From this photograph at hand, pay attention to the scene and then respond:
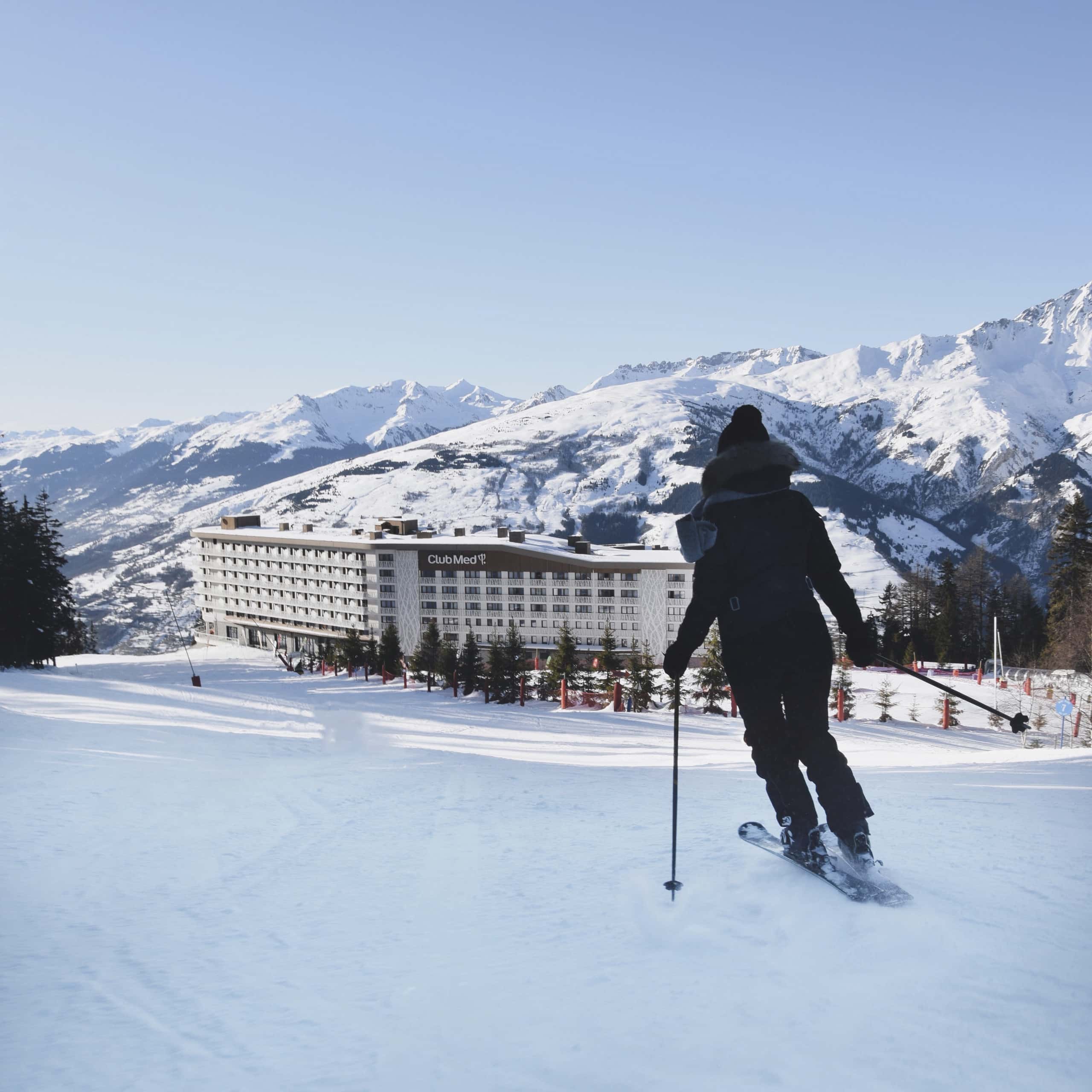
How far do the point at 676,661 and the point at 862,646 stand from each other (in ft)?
4.15

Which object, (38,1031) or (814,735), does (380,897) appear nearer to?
(38,1031)

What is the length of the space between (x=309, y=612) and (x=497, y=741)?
251ft

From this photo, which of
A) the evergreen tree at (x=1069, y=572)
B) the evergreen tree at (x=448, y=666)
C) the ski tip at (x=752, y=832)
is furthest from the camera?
the evergreen tree at (x=1069, y=572)

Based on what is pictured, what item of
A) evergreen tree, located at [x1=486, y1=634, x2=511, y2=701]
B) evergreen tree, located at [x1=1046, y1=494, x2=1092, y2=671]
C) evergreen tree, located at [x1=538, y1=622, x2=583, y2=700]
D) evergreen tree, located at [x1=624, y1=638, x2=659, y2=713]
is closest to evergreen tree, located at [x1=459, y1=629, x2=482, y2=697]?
evergreen tree, located at [x1=486, y1=634, x2=511, y2=701]

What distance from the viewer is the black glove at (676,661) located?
496 cm

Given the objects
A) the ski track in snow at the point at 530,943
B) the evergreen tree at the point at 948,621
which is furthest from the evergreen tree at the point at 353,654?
the evergreen tree at the point at 948,621

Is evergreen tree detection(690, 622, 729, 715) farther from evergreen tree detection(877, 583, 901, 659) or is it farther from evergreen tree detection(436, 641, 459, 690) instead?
evergreen tree detection(877, 583, 901, 659)

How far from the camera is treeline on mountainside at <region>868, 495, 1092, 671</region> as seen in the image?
136 ft

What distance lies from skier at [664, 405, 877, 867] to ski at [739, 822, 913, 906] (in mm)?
69

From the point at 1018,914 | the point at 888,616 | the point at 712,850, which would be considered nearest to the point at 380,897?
the point at 712,850

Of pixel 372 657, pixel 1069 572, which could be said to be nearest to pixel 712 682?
pixel 372 657

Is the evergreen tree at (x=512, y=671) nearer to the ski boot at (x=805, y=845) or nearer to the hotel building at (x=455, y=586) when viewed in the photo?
the hotel building at (x=455, y=586)

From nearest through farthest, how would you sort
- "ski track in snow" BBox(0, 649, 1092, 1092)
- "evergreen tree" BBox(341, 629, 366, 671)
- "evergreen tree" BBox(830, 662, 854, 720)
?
"ski track in snow" BBox(0, 649, 1092, 1092) → "evergreen tree" BBox(830, 662, 854, 720) → "evergreen tree" BBox(341, 629, 366, 671)

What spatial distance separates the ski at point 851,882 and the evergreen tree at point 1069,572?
43985 mm
